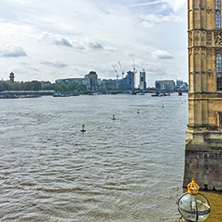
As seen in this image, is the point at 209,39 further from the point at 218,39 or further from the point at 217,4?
the point at 217,4

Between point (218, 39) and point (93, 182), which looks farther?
point (93, 182)

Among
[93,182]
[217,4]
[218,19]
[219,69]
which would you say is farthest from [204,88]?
[93,182]

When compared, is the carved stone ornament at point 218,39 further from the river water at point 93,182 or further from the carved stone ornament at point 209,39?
the river water at point 93,182

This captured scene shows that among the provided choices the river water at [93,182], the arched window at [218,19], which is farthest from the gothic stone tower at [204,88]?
the river water at [93,182]

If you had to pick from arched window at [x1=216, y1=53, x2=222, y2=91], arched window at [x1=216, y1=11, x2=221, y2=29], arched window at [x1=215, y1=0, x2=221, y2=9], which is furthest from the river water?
arched window at [x1=215, y1=0, x2=221, y2=9]

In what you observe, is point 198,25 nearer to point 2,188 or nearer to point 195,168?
point 195,168

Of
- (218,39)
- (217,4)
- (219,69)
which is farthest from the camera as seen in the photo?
(219,69)

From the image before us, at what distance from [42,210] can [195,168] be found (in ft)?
34.9

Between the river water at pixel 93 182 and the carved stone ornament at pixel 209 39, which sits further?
the carved stone ornament at pixel 209 39

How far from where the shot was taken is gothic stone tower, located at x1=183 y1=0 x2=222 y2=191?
18969mm

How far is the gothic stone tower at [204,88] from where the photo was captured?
62.2 ft

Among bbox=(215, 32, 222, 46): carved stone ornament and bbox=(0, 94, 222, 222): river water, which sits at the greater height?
bbox=(215, 32, 222, 46): carved stone ornament

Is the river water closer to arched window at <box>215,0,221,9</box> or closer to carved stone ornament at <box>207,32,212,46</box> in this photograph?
carved stone ornament at <box>207,32,212,46</box>

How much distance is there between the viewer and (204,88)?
1970 cm
